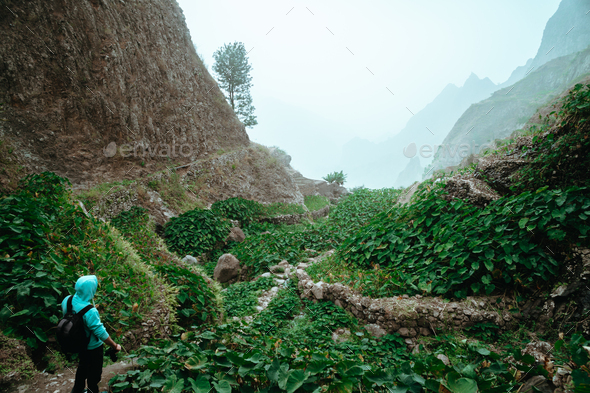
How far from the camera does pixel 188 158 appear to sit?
1372cm

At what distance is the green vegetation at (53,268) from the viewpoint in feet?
8.89

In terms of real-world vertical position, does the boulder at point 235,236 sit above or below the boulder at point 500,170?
below

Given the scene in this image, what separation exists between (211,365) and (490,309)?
408 centimetres

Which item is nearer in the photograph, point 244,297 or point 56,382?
point 56,382

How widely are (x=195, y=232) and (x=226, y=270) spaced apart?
285 centimetres

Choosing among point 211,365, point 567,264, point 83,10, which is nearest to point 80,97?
point 83,10

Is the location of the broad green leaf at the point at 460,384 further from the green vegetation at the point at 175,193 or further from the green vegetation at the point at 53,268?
the green vegetation at the point at 175,193

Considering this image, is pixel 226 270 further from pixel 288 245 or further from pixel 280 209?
pixel 280 209

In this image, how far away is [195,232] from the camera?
9.18 m

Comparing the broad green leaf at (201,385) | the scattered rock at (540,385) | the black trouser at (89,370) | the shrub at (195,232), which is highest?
the shrub at (195,232)

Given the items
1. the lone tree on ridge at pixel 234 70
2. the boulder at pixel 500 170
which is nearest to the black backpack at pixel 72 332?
the boulder at pixel 500 170

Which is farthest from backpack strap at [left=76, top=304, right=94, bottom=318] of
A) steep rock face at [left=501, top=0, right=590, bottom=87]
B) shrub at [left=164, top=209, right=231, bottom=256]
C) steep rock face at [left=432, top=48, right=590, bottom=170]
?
steep rock face at [left=501, top=0, right=590, bottom=87]

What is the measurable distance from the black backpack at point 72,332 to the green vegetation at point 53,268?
640 mm

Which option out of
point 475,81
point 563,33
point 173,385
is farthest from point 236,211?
point 475,81
